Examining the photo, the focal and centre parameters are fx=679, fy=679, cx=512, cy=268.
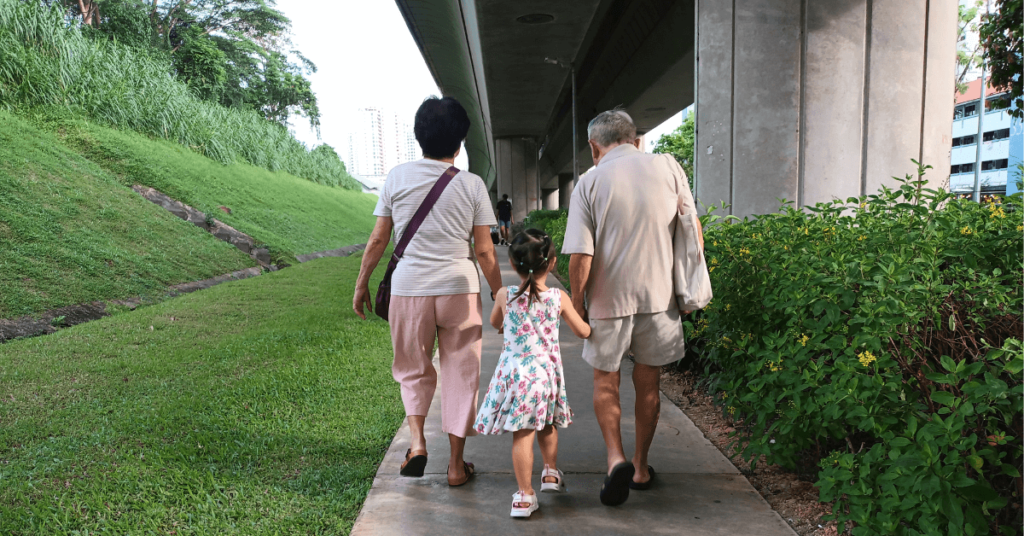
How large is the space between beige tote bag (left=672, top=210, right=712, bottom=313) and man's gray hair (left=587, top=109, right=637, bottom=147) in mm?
447

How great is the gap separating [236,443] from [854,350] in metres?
3.26

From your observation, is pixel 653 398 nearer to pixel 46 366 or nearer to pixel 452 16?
pixel 46 366

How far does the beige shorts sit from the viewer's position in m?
3.20

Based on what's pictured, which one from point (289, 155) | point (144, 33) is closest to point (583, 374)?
point (289, 155)

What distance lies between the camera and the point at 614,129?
10.7ft

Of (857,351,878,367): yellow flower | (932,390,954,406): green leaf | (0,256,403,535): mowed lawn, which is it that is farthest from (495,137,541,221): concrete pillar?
(932,390,954,406): green leaf

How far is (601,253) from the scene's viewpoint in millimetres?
3197

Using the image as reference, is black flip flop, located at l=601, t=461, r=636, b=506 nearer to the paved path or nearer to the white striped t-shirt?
the paved path

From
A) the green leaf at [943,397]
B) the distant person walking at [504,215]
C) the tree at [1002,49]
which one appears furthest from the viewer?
the distant person walking at [504,215]

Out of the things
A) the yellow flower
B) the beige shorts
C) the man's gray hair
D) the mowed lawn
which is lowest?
the mowed lawn

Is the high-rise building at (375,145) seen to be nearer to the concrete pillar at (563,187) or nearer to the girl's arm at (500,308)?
the concrete pillar at (563,187)

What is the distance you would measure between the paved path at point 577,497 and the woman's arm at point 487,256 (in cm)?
103

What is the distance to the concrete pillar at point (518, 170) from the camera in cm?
3300

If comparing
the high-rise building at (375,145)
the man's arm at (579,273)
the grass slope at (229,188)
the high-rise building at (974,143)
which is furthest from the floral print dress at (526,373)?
the high-rise building at (375,145)
